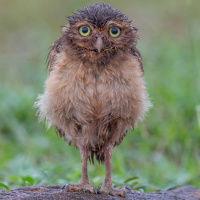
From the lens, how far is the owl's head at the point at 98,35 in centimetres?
554

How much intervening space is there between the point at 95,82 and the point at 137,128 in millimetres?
3781

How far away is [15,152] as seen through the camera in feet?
29.0

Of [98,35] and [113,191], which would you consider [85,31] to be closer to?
[98,35]

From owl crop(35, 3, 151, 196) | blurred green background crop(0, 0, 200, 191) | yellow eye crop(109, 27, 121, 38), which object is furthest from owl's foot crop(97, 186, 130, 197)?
yellow eye crop(109, 27, 121, 38)

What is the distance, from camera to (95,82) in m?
5.59

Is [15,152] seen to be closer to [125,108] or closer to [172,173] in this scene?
[172,173]

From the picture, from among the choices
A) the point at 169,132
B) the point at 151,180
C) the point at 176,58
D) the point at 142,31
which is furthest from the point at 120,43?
the point at 142,31

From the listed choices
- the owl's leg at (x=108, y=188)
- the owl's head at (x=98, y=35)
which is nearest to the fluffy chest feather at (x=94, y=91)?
the owl's head at (x=98, y=35)

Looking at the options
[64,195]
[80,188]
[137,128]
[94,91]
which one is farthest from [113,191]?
[137,128]

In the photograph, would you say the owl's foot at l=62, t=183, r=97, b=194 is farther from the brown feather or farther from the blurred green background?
the blurred green background

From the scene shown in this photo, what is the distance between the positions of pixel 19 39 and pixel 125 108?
9.90 metres

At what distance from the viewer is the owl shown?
18.2 feet

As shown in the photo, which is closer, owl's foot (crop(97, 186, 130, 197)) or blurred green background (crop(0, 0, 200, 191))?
owl's foot (crop(97, 186, 130, 197))

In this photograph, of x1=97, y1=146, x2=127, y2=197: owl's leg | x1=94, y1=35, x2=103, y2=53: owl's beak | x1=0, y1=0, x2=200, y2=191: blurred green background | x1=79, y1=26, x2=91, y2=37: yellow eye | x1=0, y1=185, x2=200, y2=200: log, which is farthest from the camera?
x1=0, y1=0, x2=200, y2=191: blurred green background
